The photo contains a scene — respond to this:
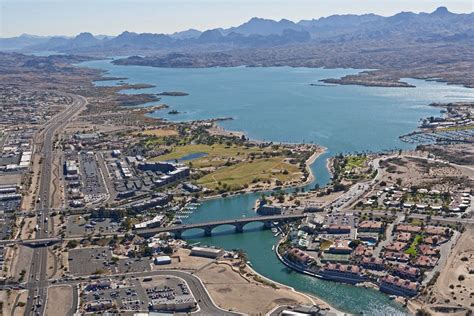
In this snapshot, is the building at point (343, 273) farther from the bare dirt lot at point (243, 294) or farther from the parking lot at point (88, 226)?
the parking lot at point (88, 226)

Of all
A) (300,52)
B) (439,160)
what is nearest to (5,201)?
(439,160)

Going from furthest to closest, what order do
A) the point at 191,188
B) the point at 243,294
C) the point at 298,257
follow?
the point at 191,188, the point at 298,257, the point at 243,294

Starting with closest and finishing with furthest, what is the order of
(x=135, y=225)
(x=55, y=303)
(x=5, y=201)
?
(x=55, y=303) < (x=135, y=225) < (x=5, y=201)

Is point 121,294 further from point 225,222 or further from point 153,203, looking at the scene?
point 153,203

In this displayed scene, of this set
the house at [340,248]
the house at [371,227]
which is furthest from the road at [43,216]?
the house at [371,227]

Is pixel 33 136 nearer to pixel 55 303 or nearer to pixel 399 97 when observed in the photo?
pixel 55 303

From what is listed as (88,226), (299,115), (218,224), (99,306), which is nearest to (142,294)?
(99,306)
